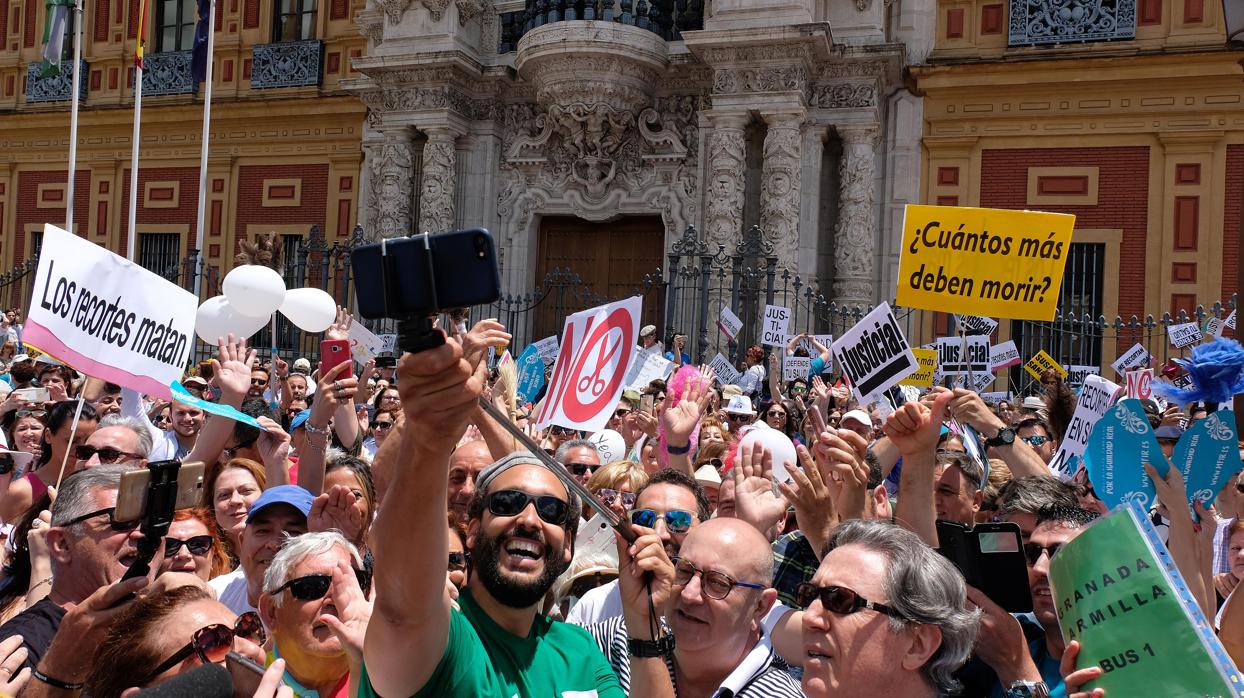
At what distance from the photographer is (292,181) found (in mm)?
21672

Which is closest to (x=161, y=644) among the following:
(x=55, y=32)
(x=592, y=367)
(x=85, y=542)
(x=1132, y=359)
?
(x=85, y=542)

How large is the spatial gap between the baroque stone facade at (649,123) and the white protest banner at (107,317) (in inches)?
426

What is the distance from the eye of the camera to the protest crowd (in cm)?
232

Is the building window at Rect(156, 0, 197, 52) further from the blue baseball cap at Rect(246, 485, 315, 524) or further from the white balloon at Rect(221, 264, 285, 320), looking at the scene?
the blue baseball cap at Rect(246, 485, 315, 524)

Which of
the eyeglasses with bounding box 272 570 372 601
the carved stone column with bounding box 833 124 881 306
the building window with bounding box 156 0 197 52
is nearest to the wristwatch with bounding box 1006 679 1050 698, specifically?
the eyeglasses with bounding box 272 570 372 601

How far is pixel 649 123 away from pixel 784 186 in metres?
2.94

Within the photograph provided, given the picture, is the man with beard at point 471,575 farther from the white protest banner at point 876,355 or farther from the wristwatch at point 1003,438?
the white protest banner at point 876,355

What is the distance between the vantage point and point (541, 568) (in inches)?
119

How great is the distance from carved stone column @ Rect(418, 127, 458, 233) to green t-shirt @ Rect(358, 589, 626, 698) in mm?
14955

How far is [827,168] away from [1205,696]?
49.1ft

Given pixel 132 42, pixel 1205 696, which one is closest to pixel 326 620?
pixel 1205 696

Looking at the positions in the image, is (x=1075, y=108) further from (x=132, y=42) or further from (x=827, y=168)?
(x=132, y=42)

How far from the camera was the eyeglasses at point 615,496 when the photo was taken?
210 inches

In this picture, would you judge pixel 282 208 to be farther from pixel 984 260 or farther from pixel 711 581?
pixel 711 581
